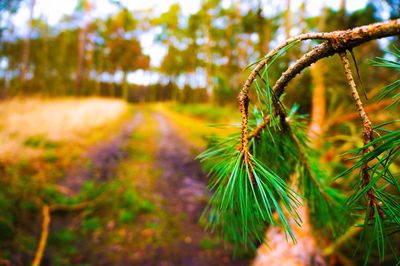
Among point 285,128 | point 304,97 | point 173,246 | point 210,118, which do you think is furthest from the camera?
point 210,118

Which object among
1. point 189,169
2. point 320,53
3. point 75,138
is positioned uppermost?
point 320,53

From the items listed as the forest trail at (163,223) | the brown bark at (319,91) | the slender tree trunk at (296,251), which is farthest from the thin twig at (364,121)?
the brown bark at (319,91)

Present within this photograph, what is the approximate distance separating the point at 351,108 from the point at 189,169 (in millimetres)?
4243

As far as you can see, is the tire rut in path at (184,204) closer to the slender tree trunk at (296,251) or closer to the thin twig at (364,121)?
the slender tree trunk at (296,251)

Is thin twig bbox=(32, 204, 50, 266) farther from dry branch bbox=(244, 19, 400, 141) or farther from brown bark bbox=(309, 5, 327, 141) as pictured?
brown bark bbox=(309, 5, 327, 141)

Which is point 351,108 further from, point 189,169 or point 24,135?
point 24,135

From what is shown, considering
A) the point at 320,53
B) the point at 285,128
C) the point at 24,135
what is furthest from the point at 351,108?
the point at 24,135

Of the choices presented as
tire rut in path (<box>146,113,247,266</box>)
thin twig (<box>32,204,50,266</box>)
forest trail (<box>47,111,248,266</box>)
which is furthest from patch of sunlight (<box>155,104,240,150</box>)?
thin twig (<box>32,204,50,266</box>)

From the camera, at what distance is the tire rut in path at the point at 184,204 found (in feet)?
11.1

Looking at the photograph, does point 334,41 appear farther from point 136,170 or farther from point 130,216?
point 136,170

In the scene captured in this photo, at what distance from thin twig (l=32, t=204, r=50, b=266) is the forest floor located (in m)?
0.10

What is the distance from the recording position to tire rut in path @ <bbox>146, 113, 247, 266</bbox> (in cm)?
339

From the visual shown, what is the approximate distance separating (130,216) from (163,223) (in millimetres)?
627

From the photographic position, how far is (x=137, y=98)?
1756 inches
